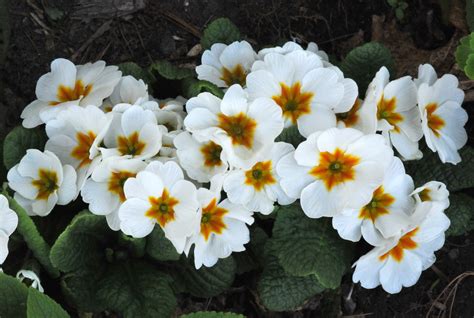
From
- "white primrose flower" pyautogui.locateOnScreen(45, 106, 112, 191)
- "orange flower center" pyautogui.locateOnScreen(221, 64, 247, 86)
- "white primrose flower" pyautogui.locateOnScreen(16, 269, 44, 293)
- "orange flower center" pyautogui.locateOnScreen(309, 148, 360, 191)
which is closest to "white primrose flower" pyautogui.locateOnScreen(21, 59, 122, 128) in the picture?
"white primrose flower" pyautogui.locateOnScreen(45, 106, 112, 191)

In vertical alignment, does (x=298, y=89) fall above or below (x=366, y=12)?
above

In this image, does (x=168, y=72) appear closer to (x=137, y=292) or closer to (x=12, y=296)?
(x=137, y=292)

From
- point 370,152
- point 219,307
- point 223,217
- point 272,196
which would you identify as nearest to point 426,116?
point 370,152

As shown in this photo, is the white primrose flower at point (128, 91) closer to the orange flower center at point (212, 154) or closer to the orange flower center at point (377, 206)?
the orange flower center at point (212, 154)

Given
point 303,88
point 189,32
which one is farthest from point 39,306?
point 189,32

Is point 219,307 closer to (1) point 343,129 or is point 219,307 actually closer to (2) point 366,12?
(1) point 343,129

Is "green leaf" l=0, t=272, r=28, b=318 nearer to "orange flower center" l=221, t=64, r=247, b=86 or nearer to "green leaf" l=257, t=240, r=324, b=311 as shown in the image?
"green leaf" l=257, t=240, r=324, b=311

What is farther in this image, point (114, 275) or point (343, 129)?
point (114, 275)
